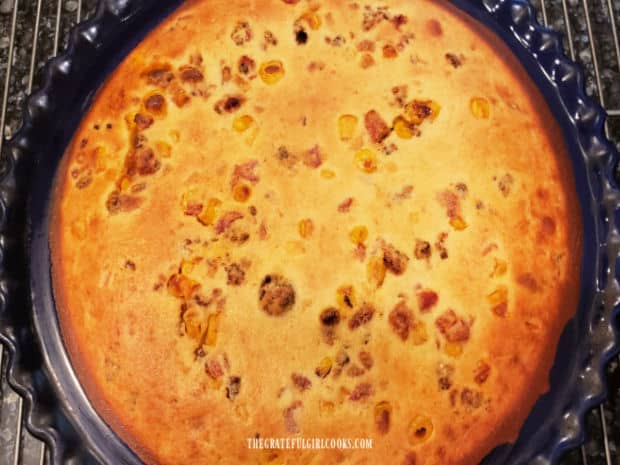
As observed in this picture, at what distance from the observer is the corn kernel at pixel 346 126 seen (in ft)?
3.59

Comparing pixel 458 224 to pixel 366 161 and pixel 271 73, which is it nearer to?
pixel 366 161

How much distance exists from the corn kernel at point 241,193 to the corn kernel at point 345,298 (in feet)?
0.67

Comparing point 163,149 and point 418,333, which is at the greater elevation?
point 163,149

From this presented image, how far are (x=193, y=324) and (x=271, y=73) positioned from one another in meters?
0.43

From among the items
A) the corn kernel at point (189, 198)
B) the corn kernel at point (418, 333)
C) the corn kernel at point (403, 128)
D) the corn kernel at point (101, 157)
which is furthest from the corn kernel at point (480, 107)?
the corn kernel at point (101, 157)

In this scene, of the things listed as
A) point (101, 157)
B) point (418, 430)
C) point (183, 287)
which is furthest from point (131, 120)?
point (418, 430)

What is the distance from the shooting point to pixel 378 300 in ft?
3.38

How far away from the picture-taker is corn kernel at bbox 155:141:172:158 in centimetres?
109

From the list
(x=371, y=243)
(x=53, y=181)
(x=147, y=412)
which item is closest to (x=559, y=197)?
(x=371, y=243)

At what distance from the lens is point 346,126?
1.10 meters

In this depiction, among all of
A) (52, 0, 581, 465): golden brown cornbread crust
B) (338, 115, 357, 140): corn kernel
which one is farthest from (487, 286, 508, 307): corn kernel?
(338, 115, 357, 140): corn kernel

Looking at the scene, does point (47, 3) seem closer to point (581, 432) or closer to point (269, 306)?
point (269, 306)

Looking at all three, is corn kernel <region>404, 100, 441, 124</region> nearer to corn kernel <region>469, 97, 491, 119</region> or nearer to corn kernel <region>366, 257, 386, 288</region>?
corn kernel <region>469, 97, 491, 119</region>

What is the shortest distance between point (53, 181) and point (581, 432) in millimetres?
→ 951
